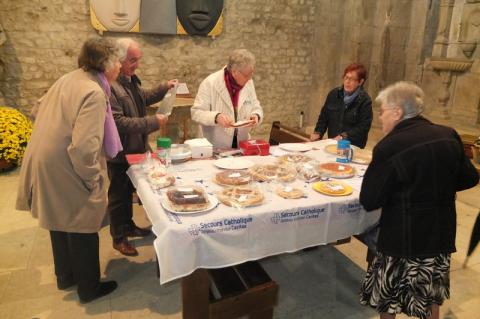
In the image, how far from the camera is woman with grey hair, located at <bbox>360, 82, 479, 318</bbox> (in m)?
1.80

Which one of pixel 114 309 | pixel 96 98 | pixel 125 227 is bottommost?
pixel 114 309

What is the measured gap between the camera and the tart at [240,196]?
1993 mm

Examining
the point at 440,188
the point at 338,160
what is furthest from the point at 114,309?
the point at 440,188

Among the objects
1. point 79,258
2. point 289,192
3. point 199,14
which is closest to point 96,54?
point 79,258

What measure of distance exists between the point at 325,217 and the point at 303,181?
368 millimetres

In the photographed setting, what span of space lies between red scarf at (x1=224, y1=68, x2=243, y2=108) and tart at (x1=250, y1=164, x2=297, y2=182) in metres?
0.95

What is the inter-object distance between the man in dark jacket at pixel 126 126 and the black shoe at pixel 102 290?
0.45m

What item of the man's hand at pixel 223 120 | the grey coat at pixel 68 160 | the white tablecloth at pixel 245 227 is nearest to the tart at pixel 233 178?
the white tablecloth at pixel 245 227

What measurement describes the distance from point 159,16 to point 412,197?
5639 millimetres

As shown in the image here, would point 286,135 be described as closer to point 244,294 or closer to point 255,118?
point 255,118

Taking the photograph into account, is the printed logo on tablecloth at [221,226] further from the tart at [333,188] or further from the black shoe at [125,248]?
the black shoe at [125,248]

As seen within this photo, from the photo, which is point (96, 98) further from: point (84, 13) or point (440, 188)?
point (84, 13)

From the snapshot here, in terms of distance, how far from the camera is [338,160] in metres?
2.84

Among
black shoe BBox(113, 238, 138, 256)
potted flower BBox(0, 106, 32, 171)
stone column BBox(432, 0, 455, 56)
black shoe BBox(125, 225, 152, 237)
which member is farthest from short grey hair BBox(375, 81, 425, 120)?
stone column BBox(432, 0, 455, 56)
